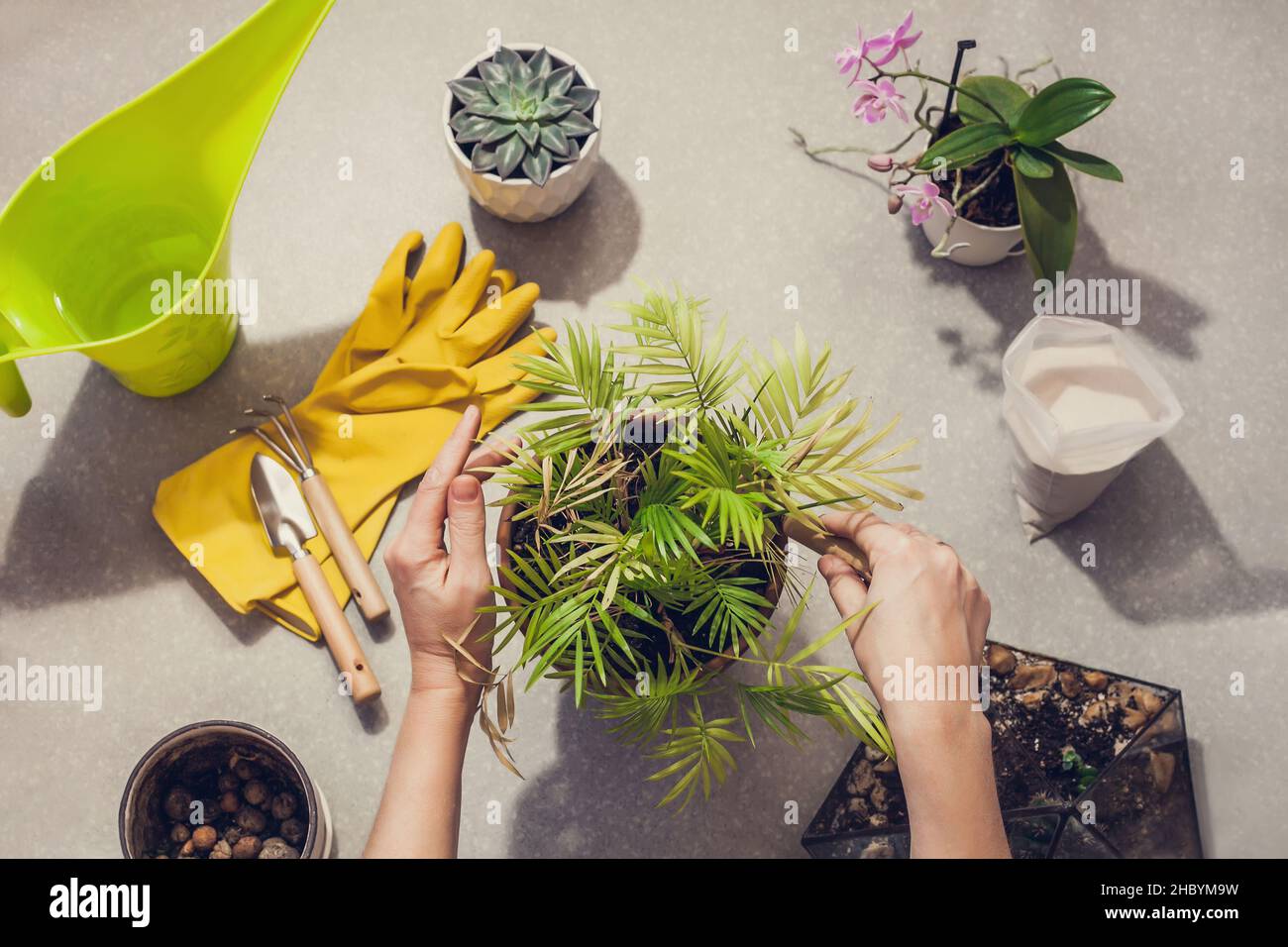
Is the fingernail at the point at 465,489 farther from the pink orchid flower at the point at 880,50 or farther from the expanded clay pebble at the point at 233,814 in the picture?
the pink orchid flower at the point at 880,50

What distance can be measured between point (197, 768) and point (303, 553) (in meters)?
0.18

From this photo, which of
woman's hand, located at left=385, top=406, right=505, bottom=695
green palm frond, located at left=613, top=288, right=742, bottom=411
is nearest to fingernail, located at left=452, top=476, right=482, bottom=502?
woman's hand, located at left=385, top=406, right=505, bottom=695

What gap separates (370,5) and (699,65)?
11.7 inches

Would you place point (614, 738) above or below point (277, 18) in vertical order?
below

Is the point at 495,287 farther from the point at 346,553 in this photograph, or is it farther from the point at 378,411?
the point at 346,553

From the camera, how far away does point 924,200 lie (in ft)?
2.67

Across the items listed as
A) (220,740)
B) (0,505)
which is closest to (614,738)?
(220,740)

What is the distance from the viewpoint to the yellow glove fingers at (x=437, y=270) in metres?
0.90

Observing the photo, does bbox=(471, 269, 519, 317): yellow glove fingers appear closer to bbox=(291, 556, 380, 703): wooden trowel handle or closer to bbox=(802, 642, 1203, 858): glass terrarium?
bbox=(291, 556, 380, 703): wooden trowel handle

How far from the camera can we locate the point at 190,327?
79 centimetres

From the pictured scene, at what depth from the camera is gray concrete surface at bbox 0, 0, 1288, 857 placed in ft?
2.78

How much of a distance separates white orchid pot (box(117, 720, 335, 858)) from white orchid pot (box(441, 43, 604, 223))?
1.45 ft

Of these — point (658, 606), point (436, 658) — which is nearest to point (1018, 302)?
point (658, 606)

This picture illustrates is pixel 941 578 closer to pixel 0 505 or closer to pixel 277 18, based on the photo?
pixel 277 18
